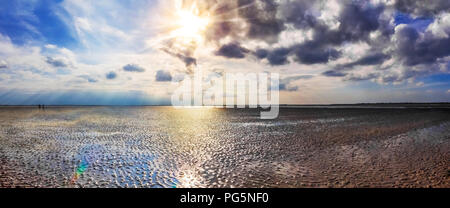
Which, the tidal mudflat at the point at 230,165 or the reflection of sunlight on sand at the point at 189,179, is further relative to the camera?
the tidal mudflat at the point at 230,165

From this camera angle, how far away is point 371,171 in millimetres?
10188

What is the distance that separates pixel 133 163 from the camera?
1212 cm

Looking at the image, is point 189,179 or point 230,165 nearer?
point 189,179

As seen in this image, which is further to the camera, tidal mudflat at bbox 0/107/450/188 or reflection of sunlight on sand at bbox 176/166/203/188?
tidal mudflat at bbox 0/107/450/188

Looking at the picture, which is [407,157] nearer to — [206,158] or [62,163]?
[206,158]

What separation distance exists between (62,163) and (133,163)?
3908mm
